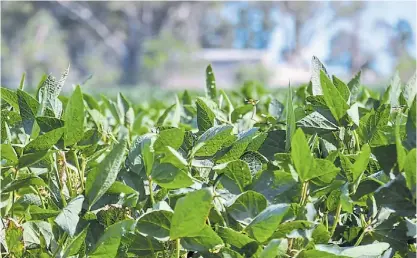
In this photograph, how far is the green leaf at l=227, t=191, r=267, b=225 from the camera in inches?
22.7

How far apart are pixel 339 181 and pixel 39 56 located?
128 ft

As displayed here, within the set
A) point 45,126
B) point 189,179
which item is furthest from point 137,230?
point 45,126

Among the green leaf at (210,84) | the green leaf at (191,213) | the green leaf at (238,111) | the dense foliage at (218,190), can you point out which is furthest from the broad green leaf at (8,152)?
the green leaf at (210,84)

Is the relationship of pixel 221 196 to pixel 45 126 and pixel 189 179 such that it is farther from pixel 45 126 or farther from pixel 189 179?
pixel 45 126

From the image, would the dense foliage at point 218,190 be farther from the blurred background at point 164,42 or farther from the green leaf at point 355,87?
the blurred background at point 164,42

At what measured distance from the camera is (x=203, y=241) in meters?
0.56

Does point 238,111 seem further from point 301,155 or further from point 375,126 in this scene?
point 301,155

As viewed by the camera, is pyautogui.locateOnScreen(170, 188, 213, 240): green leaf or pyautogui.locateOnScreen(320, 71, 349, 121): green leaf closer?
pyautogui.locateOnScreen(170, 188, 213, 240): green leaf

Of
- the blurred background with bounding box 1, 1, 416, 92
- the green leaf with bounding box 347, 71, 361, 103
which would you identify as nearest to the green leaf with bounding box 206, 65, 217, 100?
the green leaf with bounding box 347, 71, 361, 103

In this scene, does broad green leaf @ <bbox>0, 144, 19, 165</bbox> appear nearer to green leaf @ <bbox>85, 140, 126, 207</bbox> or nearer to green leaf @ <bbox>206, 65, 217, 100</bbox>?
green leaf @ <bbox>85, 140, 126, 207</bbox>

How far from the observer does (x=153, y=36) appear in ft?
110

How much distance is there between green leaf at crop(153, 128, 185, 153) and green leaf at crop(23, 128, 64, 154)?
0.35 ft

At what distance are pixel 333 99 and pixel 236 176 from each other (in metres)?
0.16

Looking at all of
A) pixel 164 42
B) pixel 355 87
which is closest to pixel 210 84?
pixel 355 87
